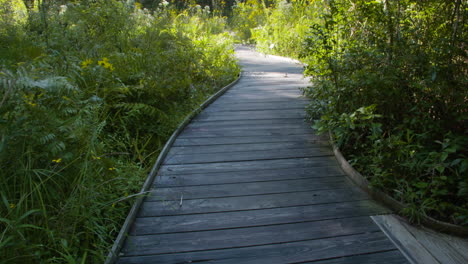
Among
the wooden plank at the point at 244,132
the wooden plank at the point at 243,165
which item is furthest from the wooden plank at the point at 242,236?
the wooden plank at the point at 244,132

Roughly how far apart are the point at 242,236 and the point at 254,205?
0.41 m

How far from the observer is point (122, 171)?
10.3 feet

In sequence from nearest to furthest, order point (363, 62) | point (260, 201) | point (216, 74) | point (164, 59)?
1. point (260, 201)
2. point (363, 62)
3. point (164, 59)
4. point (216, 74)

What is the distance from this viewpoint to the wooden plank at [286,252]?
2.18m

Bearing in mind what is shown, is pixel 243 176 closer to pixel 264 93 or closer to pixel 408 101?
pixel 408 101

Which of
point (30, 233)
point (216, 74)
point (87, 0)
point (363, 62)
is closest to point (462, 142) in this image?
point (363, 62)

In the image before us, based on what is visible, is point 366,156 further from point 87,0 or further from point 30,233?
point 87,0

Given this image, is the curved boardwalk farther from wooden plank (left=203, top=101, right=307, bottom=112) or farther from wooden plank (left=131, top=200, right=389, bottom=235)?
wooden plank (left=203, top=101, right=307, bottom=112)

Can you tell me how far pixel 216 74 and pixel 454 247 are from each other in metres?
4.94

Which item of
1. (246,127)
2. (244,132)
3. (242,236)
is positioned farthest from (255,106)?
(242,236)

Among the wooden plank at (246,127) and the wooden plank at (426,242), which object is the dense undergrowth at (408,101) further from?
the wooden plank at (246,127)

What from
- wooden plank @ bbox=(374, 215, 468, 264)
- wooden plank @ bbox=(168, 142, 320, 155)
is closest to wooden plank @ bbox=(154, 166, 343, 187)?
wooden plank @ bbox=(168, 142, 320, 155)

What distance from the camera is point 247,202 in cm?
282

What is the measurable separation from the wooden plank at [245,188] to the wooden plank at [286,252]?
70 cm
